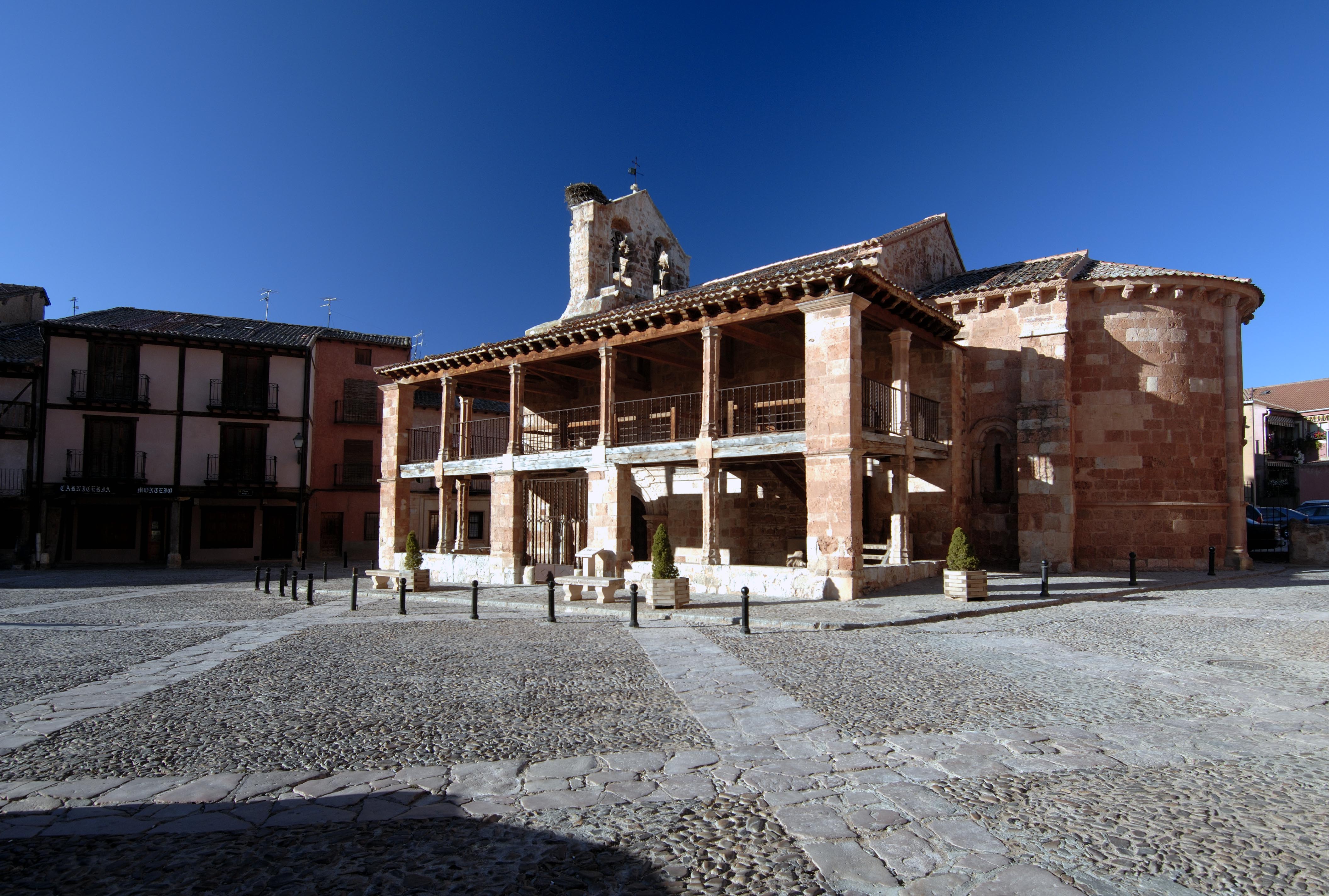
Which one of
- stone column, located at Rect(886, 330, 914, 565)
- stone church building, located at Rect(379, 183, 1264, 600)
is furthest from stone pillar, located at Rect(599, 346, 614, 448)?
stone column, located at Rect(886, 330, 914, 565)

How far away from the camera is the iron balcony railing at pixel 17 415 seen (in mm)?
26047

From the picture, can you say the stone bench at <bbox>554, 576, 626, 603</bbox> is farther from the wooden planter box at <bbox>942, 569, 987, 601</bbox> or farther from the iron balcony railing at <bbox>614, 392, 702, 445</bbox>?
the iron balcony railing at <bbox>614, 392, 702, 445</bbox>

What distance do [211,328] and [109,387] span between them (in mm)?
4359

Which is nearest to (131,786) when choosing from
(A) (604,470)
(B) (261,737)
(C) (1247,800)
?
(B) (261,737)

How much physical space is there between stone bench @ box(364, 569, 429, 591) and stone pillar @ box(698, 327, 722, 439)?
6679 mm

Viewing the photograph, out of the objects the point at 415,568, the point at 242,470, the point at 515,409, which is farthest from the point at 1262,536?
the point at 242,470

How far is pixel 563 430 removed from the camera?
23.8m

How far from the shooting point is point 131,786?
4.36m

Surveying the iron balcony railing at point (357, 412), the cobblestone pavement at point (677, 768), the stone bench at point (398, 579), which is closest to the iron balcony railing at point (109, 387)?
the iron balcony railing at point (357, 412)

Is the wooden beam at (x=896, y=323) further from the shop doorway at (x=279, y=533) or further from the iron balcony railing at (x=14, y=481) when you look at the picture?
the iron balcony railing at (x=14, y=481)

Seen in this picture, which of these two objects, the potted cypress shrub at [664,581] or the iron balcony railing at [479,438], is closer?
the potted cypress shrub at [664,581]

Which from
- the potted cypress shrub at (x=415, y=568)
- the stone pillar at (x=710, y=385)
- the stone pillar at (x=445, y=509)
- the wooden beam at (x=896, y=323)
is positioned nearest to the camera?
the wooden beam at (x=896, y=323)

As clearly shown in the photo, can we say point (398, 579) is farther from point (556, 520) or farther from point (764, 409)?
point (764, 409)

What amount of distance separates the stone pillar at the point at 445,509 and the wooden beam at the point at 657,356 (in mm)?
5881
